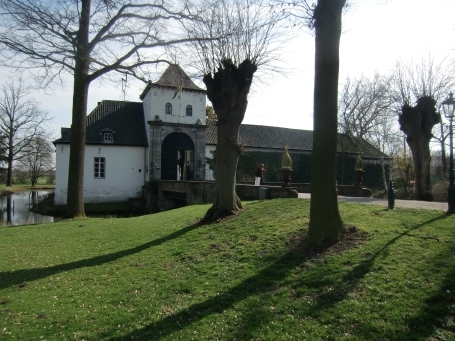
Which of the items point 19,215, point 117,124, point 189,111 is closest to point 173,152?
point 189,111

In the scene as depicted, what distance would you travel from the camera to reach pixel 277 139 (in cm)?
3569

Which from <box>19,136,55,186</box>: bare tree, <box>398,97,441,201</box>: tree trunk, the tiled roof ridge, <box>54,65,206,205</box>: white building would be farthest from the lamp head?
<box>19,136,55,186</box>: bare tree

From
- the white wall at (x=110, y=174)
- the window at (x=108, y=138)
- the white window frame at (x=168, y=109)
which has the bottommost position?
the white wall at (x=110, y=174)

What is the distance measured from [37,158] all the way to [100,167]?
23461 millimetres

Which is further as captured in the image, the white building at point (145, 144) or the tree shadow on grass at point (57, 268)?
the white building at point (145, 144)

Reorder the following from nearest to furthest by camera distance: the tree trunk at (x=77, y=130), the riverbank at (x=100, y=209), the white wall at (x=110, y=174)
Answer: the tree trunk at (x=77, y=130) → the riverbank at (x=100, y=209) → the white wall at (x=110, y=174)

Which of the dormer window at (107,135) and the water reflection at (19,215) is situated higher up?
the dormer window at (107,135)

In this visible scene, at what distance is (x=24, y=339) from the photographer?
4.43m

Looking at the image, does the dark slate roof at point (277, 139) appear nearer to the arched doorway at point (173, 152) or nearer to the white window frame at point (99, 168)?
the arched doorway at point (173, 152)

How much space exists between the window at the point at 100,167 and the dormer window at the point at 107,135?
161 centimetres

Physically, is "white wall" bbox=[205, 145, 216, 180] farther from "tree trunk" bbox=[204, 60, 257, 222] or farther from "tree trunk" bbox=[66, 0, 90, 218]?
"tree trunk" bbox=[204, 60, 257, 222]

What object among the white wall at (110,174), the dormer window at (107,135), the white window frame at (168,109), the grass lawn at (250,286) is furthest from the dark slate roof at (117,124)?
the grass lawn at (250,286)

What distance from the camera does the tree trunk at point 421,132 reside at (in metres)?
16.2

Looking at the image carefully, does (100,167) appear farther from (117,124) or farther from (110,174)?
(117,124)
